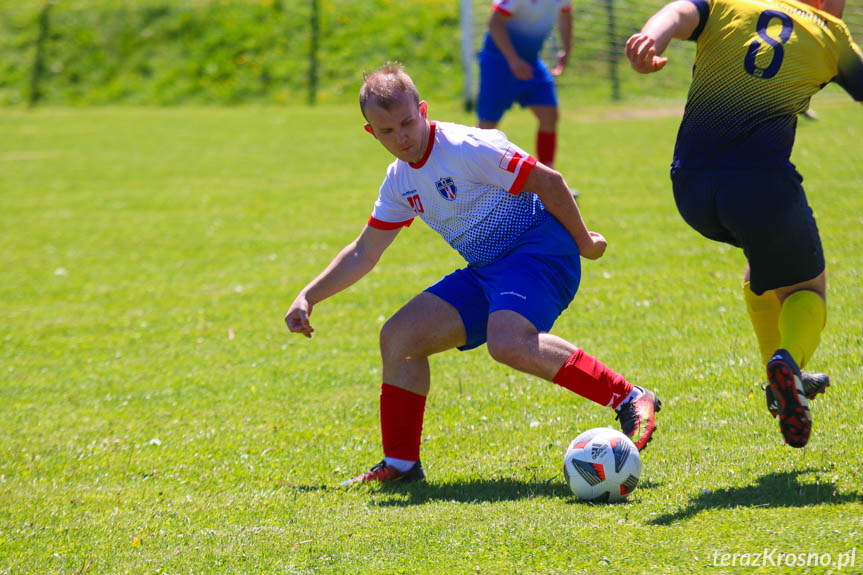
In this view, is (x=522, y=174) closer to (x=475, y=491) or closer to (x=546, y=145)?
(x=475, y=491)

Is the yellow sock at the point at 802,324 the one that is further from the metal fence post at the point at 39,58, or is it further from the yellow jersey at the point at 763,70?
the metal fence post at the point at 39,58

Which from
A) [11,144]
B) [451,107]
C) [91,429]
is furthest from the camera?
[451,107]

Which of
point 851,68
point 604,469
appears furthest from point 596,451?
point 851,68

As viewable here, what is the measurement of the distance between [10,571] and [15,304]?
5.23 meters

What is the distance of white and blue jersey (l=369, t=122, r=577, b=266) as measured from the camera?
404 cm

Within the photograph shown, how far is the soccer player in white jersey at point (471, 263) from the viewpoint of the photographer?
390 centimetres

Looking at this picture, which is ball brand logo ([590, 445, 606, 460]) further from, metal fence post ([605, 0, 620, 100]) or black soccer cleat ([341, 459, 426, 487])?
metal fence post ([605, 0, 620, 100])

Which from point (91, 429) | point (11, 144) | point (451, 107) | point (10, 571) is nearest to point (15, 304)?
point (91, 429)

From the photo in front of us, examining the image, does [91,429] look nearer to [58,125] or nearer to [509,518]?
[509,518]

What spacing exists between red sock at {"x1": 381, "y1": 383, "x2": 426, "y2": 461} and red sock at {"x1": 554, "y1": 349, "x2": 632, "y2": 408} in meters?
0.73

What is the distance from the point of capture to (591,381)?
389cm

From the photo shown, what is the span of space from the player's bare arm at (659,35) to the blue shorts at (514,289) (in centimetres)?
95

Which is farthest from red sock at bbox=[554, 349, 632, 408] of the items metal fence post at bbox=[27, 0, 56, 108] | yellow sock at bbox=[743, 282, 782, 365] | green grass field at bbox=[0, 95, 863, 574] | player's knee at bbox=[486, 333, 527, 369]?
metal fence post at bbox=[27, 0, 56, 108]

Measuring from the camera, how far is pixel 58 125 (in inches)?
838
